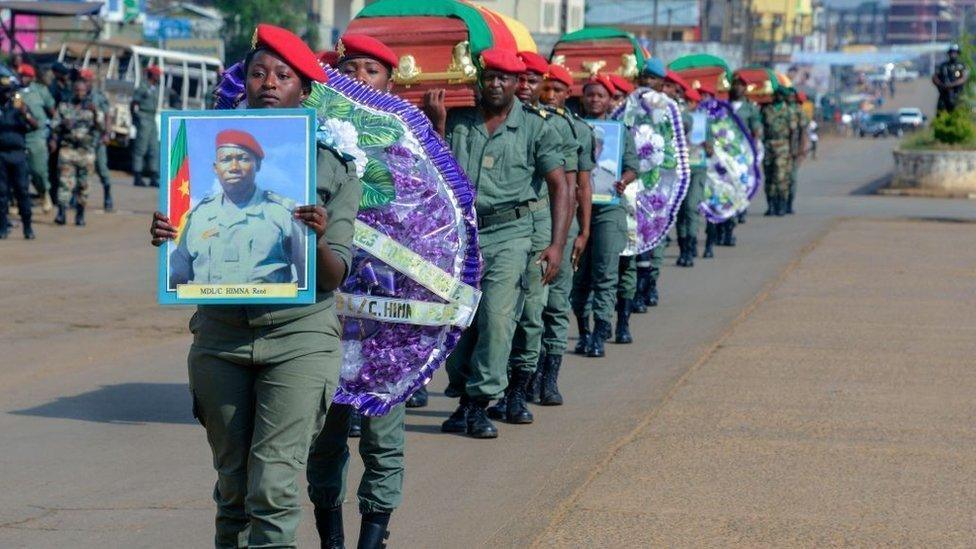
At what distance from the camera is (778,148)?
24891 millimetres

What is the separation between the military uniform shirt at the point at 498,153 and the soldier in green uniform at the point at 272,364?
126 inches

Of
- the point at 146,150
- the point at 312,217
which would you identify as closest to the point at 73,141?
the point at 146,150

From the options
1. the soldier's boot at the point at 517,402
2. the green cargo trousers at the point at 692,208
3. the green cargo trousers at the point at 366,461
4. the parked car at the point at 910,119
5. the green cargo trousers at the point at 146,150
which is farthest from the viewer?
the parked car at the point at 910,119

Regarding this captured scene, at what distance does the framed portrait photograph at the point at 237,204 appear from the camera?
4.51 metres

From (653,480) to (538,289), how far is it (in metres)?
1.67

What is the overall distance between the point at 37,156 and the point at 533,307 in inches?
519

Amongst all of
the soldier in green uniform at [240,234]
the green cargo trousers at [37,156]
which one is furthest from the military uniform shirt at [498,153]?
the green cargo trousers at [37,156]

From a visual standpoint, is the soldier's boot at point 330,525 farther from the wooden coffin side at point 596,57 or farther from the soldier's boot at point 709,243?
the soldier's boot at point 709,243

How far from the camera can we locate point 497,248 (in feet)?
26.3

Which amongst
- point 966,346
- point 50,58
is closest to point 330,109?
point 966,346

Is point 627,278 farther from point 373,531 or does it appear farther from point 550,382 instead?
point 373,531

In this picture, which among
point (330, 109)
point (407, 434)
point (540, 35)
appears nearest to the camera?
point (330, 109)

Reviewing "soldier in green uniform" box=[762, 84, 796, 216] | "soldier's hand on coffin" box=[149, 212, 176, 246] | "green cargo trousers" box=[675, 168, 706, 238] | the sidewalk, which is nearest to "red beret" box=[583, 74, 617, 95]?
the sidewalk

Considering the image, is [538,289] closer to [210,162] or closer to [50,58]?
[210,162]
